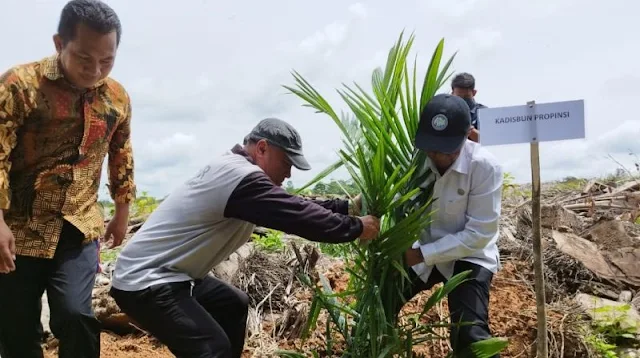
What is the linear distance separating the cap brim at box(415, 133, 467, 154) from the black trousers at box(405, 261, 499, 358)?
1.85ft

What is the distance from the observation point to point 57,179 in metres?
2.61

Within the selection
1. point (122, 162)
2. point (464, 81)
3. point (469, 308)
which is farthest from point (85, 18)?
point (464, 81)

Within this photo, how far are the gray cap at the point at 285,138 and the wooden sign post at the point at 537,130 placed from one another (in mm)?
1094

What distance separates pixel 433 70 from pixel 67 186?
1647mm

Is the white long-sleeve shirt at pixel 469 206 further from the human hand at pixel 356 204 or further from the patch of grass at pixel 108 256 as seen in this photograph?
the patch of grass at pixel 108 256

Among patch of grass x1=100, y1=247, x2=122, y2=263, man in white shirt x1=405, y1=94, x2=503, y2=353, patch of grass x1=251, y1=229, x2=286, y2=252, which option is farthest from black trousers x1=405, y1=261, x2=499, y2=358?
patch of grass x1=100, y1=247, x2=122, y2=263

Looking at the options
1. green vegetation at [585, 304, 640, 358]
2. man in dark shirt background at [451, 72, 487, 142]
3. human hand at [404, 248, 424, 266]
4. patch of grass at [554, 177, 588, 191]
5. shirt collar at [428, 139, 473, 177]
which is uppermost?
man in dark shirt background at [451, 72, 487, 142]

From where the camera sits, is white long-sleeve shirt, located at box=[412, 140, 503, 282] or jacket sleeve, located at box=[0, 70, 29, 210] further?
white long-sleeve shirt, located at box=[412, 140, 503, 282]

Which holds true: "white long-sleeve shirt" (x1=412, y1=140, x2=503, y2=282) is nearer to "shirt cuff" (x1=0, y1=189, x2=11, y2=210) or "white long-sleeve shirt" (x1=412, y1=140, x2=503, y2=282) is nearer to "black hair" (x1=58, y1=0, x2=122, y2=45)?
"black hair" (x1=58, y1=0, x2=122, y2=45)

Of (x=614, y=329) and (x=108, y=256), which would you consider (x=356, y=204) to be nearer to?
(x=614, y=329)

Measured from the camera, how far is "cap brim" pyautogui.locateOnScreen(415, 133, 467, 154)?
263 centimetres

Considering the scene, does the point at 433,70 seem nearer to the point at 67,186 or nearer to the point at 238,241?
the point at 238,241

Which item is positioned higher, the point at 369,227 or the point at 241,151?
the point at 241,151

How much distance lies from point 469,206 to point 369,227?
56 cm
